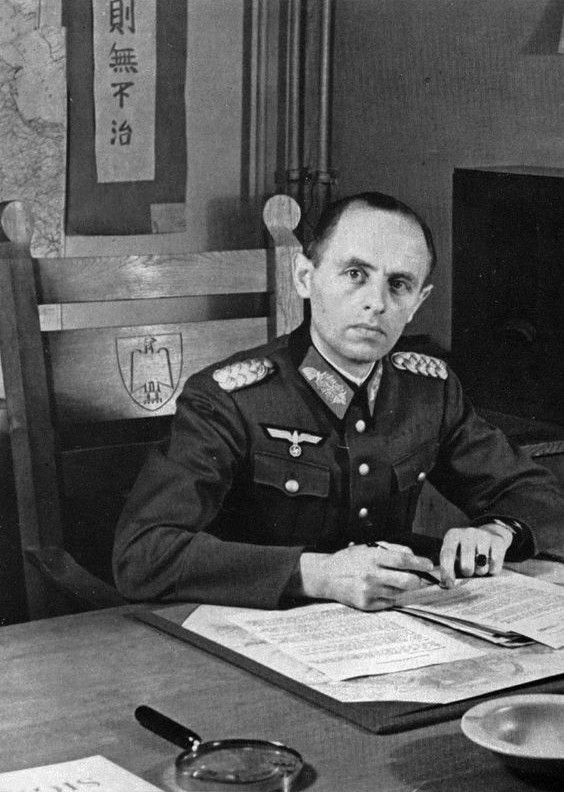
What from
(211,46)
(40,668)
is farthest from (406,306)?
(211,46)

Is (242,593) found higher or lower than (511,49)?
lower

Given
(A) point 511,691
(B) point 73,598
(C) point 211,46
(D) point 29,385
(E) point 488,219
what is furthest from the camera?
(C) point 211,46

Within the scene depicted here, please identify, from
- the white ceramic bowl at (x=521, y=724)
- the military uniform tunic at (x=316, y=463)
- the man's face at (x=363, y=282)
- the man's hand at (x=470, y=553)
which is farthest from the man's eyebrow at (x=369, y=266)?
the white ceramic bowl at (x=521, y=724)

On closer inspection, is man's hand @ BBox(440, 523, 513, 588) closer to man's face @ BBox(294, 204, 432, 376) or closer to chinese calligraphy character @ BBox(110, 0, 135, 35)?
Answer: man's face @ BBox(294, 204, 432, 376)

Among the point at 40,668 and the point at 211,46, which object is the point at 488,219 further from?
the point at 40,668

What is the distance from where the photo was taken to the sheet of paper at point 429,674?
38.5 inches

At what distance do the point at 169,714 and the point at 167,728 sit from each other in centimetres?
7

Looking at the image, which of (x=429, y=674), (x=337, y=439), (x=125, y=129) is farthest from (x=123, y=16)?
(x=429, y=674)

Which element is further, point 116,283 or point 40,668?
point 116,283

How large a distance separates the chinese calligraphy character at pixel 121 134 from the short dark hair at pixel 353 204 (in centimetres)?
108

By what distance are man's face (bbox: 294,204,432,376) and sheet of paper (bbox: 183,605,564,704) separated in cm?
47

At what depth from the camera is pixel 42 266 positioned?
1681 millimetres

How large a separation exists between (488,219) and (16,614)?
3.11ft

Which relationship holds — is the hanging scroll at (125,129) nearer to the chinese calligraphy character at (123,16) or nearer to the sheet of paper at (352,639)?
the chinese calligraphy character at (123,16)
